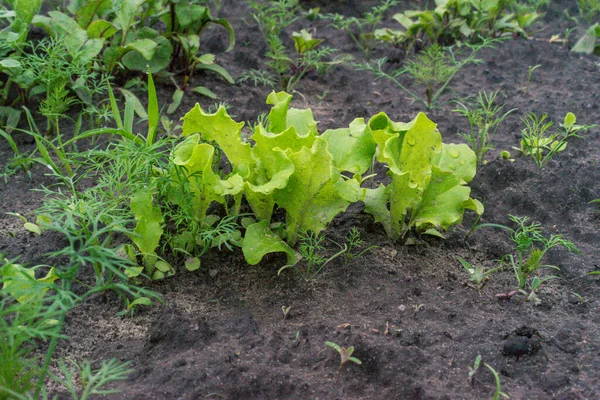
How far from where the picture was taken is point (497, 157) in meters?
3.18

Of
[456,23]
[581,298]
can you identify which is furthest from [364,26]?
[581,298]

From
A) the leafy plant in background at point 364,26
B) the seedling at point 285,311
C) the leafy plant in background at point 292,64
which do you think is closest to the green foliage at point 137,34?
the leafy plant in background at point 292,64

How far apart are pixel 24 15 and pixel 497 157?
7.82 feet

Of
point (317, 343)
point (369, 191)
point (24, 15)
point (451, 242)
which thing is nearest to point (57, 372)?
point (317, 343)

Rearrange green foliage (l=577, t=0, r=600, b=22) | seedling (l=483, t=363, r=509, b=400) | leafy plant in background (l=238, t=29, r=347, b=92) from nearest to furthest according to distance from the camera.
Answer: seedling (l=483, t=363, r=509, b=400)
leafy plant in background (l=238, t=29, r=347, b=92)
green foliage (l=577, t=0, r=600, b=22)

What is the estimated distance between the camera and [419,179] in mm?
2443

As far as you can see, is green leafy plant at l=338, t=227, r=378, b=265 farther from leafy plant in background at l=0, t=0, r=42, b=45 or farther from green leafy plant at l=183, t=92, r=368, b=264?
leafy plant in background at l=0, t=0, r=42, b=45

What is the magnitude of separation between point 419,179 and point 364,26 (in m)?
2.58

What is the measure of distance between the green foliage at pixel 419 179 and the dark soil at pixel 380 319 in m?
0.11

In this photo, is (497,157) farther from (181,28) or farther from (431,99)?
(181,28)

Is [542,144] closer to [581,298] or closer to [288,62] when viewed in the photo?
[581,298]

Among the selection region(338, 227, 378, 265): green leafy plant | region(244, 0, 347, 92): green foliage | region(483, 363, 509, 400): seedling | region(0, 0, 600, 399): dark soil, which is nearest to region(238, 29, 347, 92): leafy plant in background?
region(244, 0, 347, 92): green foliage

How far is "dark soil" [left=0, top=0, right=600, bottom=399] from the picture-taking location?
1945 mm

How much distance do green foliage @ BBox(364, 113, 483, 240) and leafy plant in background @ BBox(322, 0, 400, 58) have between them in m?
1.83
